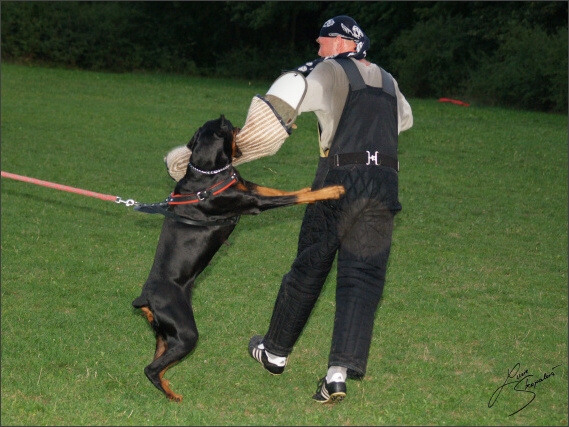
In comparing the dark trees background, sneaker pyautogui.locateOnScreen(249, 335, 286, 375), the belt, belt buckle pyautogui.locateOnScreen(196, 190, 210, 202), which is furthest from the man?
the dark trees background

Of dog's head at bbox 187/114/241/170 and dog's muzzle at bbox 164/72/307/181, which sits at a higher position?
dog's muzzle at bbox 164/72/307/181

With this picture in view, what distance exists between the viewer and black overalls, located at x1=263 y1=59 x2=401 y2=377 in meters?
4.85

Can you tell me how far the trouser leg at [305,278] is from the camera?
506cm

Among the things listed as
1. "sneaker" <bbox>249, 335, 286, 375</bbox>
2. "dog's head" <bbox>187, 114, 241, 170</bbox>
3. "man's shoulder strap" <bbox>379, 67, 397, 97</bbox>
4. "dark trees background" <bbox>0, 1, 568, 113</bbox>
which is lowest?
"dark trees background" <bbox>0, 1, 568, 113</bbox>

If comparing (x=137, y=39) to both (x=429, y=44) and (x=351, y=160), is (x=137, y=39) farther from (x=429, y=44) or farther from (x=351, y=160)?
(x=351, y=160)

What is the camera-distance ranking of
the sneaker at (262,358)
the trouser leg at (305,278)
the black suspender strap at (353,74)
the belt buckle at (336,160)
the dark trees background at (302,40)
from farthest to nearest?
the dark trees background at (302,40) → the sneaker at (262,358) → the trouser leg at (305,278) → the belt buckle at (336,160) → the black suspender strap at (353,74)

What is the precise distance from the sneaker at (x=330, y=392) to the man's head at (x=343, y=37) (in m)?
1.93

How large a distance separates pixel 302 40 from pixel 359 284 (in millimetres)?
36924

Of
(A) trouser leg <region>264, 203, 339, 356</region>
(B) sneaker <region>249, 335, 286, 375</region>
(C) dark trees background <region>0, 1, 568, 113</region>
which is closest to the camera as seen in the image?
(A) trouser leg <region>264, 203, 339, 356</region>

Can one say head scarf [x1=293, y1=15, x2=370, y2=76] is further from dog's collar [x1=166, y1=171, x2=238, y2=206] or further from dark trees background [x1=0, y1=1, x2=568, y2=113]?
dark trees background [x1=0, y1=1, x2=568, y2=113]

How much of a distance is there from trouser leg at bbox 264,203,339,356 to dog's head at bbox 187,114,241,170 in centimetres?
63

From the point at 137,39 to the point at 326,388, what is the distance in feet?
110

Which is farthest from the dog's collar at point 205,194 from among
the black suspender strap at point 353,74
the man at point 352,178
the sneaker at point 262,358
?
the sneaker at point 262,358

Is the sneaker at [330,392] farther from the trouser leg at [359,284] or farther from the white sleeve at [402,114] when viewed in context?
the white sleeve at [402,114]
